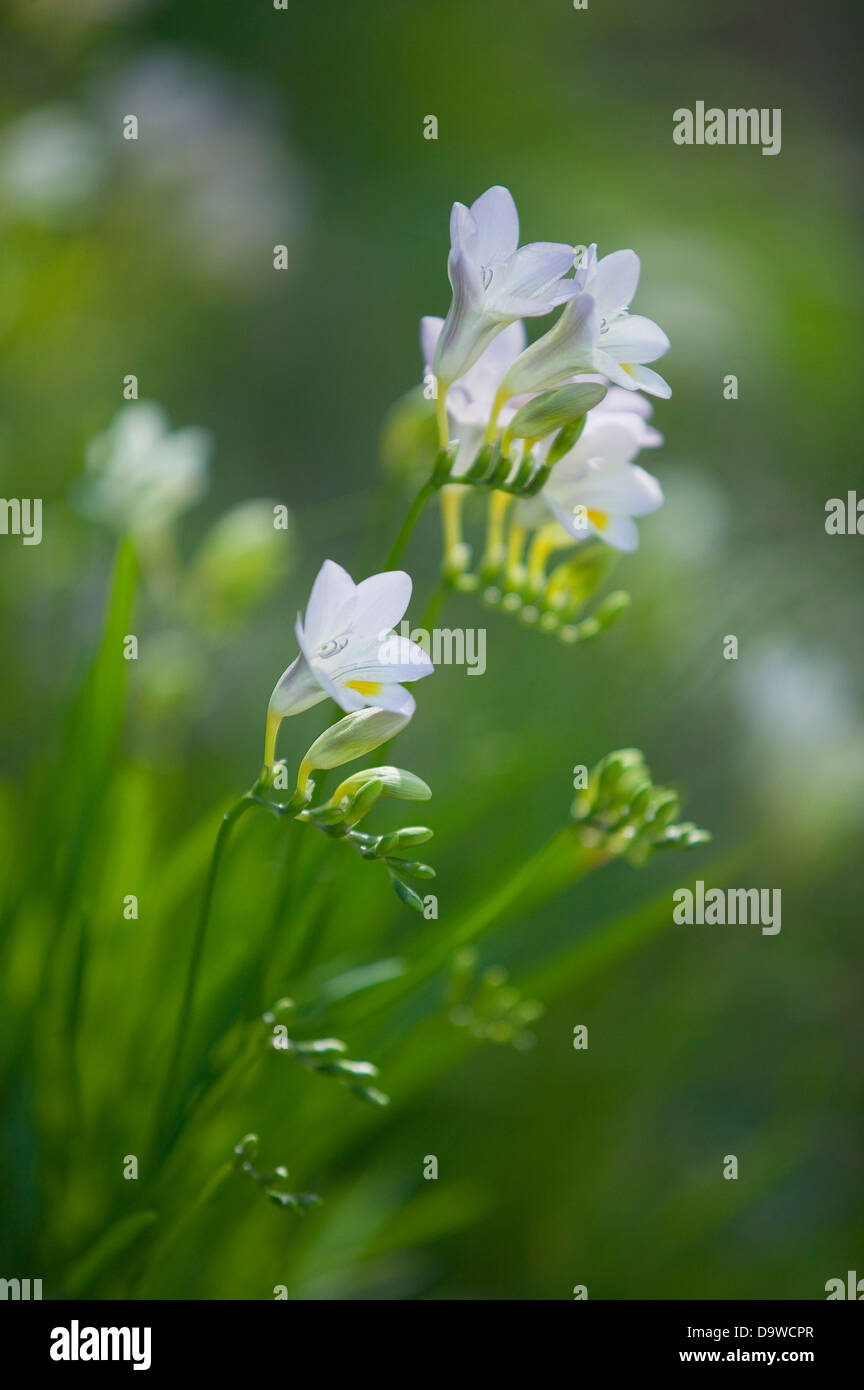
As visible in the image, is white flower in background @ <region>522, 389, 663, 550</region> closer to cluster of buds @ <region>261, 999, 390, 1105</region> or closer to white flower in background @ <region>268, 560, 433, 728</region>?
white flower in background @ <region>268, 560, 433, 728</region>

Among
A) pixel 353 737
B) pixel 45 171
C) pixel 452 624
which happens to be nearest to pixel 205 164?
pixel 45 171

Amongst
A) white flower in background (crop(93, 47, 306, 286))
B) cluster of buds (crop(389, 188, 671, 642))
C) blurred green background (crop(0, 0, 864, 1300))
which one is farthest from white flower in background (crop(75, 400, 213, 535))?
white flower in background (crop(93, 47, 306, 286))

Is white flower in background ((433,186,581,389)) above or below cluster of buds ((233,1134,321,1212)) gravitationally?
above

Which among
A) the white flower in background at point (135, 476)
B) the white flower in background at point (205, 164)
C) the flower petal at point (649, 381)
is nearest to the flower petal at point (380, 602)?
the flower petal at point (649, 381)

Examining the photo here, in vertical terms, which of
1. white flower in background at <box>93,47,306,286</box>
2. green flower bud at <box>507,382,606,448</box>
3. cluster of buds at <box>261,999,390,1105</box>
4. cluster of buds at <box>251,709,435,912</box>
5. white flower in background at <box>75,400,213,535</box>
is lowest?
cluster of buds at <box>261,999,390,1105</box>

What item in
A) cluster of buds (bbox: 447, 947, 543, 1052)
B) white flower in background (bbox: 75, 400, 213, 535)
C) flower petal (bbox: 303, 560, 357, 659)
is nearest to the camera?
flower petal (bbox: 303, 560, 357, 659)

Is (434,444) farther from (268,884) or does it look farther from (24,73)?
(24,73)

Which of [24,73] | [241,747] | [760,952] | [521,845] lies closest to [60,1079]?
[521,845]

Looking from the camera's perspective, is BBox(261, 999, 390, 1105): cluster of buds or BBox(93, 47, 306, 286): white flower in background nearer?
BBox(261, 999, 390, 1105): cluster of buds
